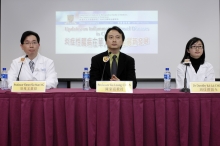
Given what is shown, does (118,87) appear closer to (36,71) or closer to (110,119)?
(110,119)

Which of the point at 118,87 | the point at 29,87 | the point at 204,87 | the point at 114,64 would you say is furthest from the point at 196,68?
the point at 29,87

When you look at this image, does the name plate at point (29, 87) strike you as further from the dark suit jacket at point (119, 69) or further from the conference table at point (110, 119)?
the dark suit jacket at point (119, 69)

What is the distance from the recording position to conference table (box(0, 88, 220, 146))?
164 centimetres

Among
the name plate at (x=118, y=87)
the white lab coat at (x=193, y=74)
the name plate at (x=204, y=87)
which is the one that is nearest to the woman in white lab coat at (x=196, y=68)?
the white lab coat at (x=193, y=74)

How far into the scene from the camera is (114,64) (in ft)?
7.50

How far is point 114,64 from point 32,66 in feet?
2.80

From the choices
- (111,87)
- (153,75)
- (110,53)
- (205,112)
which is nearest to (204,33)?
(153,75)

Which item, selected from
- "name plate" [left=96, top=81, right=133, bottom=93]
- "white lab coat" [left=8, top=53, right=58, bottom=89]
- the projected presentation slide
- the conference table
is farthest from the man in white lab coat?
the projected presentation slide

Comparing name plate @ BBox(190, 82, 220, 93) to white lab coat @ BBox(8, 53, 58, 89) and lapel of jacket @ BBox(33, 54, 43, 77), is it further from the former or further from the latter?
lapel of jacket @ BBox(33, 54, 43, 77)

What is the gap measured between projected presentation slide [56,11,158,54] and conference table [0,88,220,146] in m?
1.92

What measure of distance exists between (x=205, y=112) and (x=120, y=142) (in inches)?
25.5

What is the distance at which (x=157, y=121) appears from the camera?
5.37 ft

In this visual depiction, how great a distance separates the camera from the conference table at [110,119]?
1.64m

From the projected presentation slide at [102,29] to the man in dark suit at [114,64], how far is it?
123 centimetres
